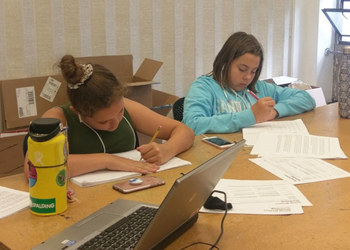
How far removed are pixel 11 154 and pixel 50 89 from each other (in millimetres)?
381

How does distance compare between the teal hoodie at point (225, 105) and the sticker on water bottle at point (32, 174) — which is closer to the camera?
the sticker on water bottle at point (32, 174)

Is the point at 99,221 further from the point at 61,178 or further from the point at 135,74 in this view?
the point at 135,74

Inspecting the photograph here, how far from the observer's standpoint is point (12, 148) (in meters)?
2.25

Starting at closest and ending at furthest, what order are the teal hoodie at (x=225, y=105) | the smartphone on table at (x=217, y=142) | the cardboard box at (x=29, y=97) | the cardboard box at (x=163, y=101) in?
the smartphone on table at (x=217, y=142)
the teal hoodie at (x=225, y=105)
the cardboard box at (x=29, y=97)
the cardboard box at (x=163, y=101)

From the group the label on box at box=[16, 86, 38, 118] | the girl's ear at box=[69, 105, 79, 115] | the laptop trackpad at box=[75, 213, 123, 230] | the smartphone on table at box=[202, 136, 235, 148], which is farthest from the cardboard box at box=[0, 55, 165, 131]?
the laptop trackpad at box=[75, 213, 123, 230]

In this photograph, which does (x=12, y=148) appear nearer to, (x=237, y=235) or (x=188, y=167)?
(x=188, y=167)

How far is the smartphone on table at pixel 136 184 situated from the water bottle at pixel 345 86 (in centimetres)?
123

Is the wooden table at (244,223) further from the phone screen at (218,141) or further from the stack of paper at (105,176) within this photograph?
the phone screen at (218,141)

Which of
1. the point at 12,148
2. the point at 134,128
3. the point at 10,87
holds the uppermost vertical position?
the point at 10,87

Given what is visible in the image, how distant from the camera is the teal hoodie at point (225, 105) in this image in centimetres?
205

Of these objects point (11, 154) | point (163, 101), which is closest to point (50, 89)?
point (11, 154)

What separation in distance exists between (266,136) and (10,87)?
4.09 ft

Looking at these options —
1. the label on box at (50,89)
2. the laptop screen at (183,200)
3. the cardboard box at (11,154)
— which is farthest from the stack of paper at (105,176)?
the label on box at (50,89)

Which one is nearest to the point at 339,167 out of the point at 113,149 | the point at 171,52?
the point at 113,149
